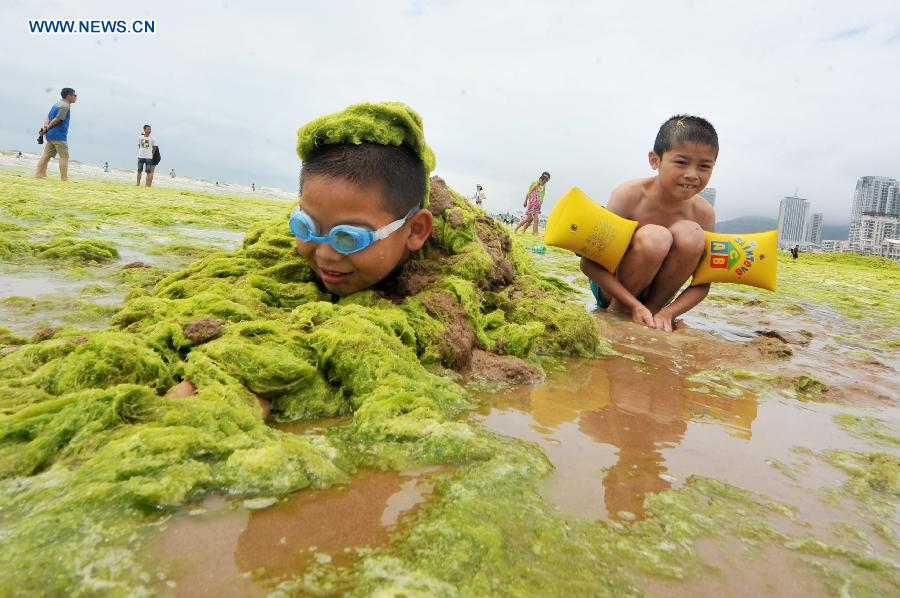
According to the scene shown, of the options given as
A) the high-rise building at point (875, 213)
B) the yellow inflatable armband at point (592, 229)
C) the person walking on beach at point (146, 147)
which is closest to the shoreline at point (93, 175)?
the person walking on beach at point (146, 147)

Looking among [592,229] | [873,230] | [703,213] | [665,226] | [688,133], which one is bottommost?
[592,229]

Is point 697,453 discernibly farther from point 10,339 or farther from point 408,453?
point 10,339

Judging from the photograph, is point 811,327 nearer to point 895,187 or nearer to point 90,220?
point 90,220

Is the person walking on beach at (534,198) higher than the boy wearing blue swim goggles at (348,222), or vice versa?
the person walking on beach at (534,198)

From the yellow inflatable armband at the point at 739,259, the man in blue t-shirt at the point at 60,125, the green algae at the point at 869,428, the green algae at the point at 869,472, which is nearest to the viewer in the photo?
the green algae at the point at 869,472

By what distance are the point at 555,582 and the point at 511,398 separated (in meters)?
1.12

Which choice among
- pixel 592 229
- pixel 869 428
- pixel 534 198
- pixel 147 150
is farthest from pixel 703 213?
pixel 147 150

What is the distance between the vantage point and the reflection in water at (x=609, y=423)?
4.44 feet

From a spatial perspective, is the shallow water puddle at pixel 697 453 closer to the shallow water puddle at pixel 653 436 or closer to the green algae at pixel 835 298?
the shallow water puddle at pixel 653 436

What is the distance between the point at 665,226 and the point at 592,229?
738 millimetres

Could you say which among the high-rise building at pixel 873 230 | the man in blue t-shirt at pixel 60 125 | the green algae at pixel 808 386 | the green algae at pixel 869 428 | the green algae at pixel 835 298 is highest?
the high-rise building at pixel 873 230

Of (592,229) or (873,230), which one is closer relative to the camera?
(592,229)

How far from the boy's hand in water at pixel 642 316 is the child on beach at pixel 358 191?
7.04 feet

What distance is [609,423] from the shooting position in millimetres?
1867
